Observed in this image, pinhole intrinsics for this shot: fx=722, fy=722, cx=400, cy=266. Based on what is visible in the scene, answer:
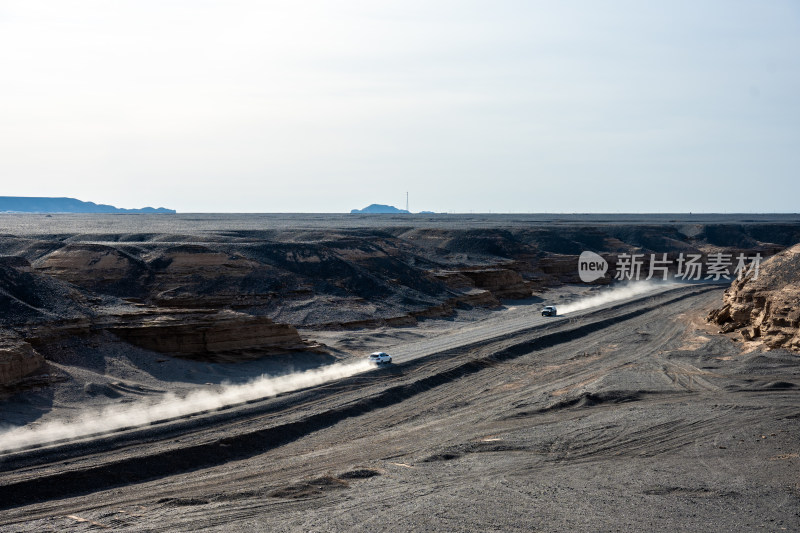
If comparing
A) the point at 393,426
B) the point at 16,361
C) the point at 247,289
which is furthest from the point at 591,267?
the point at 16,361

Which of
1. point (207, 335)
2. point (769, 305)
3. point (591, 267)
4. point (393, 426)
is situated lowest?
point (393, 426)

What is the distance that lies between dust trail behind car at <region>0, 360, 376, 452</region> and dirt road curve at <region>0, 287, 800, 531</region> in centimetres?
135

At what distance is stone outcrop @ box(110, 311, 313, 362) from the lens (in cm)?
3538

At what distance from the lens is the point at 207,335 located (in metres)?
36.8

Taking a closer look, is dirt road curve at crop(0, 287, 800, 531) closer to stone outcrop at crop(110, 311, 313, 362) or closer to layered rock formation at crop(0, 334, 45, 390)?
layered rock formation at crop(0, 334, 45, 390)

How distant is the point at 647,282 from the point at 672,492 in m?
83.8

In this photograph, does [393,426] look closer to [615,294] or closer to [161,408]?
[161,408]

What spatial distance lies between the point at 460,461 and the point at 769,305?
27483mm

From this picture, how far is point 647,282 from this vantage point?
99312mm

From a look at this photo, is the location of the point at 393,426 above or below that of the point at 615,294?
below

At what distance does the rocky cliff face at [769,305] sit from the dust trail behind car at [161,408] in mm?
22642

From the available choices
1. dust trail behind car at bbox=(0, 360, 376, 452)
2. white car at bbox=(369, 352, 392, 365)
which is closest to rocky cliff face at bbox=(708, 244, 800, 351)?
white car at bbox=(369, 352, 392, 365)

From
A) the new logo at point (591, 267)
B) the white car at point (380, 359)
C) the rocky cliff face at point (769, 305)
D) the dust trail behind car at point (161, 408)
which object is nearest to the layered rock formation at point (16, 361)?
the dust trail behind car at point (161, 408)

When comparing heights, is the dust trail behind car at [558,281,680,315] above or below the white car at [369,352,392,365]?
above
